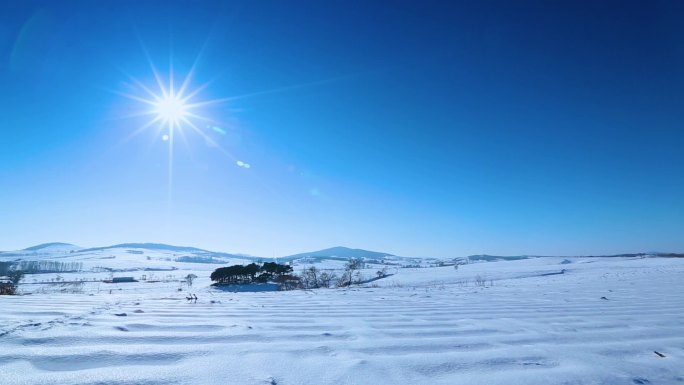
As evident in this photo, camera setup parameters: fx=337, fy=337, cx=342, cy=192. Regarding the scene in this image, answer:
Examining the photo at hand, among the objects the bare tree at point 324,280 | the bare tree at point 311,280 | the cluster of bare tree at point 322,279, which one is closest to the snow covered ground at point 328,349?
the cluster of bare tree at point 322,279

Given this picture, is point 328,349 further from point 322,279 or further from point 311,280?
point 311,280

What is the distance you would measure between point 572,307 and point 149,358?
5.24 meters

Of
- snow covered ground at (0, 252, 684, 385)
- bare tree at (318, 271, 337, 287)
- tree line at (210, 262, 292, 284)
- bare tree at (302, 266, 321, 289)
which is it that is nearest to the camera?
snow covered ground at (0, 252, 684, 385)

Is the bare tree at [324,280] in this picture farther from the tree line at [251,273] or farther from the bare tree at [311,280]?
the tree line at [251,273]

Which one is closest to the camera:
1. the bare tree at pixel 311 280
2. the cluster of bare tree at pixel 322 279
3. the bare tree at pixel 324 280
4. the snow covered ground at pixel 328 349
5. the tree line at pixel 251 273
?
the snow covered ground at pixel 328 349

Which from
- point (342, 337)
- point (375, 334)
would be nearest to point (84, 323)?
point (342, 337)

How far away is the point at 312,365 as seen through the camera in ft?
6.55

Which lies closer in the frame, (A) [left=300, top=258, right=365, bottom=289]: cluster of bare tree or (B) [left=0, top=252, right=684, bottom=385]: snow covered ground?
(B) [left=0, top=252, right=684, bottom=385]: snow covered ground

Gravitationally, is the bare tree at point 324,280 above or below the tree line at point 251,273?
below

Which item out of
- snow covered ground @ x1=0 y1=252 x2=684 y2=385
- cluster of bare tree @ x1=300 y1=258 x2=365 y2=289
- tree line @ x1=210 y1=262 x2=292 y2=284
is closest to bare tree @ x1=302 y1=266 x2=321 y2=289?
cluster of bare tree @ x1=300 y1=258 x2=365 y2=289

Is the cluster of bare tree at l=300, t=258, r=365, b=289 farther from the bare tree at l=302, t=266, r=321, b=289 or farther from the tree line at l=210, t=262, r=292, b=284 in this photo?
the tree line at l=210, t=262, r=292, b=284

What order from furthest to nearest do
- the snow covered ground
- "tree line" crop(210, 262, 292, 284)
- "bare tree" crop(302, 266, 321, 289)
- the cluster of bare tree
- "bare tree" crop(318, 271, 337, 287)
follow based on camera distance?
"tree line" crop(210, 262, 292, 284)
"bare tree" crop(302, 266, 321, 289)
"bare tree" crop(318, 271, 337, 287)
the cluster of bare tree
the snow covered ground

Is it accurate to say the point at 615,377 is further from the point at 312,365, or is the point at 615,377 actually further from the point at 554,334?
the point at 312,365

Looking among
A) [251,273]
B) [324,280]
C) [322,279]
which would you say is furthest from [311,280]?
[251,273]
